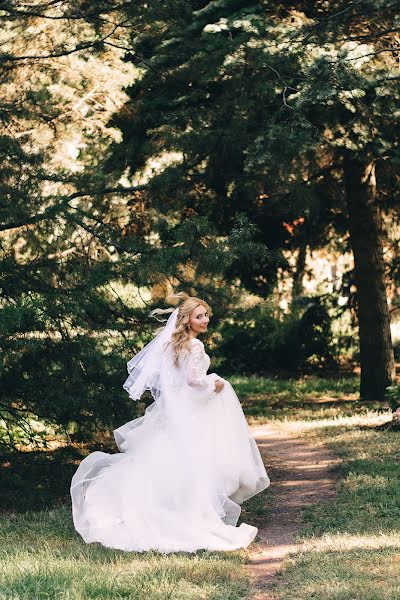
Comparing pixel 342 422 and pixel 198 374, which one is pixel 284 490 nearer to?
pixel 198 374

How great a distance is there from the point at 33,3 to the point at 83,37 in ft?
3.03

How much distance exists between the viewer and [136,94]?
521 inches

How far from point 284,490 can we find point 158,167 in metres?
4.79

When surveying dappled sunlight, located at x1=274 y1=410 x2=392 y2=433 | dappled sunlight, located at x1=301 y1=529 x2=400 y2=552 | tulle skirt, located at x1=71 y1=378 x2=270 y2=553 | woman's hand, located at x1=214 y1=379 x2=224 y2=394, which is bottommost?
dappled sunlight, located at x1=274 y1=410 x2=392 y2=433

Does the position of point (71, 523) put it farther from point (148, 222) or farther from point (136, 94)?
point (136, 94)

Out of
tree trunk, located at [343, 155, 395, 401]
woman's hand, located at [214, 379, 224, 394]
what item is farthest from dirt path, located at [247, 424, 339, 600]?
tree trunk, located at [343, 155, 395, 401]

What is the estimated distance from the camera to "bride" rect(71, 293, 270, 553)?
6879mm

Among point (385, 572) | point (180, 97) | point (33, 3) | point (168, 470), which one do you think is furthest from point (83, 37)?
point (385, 572)

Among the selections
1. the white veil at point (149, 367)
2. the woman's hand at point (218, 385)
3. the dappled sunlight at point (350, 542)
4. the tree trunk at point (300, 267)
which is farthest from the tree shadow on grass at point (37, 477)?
the tree trunk at point (300, 267)

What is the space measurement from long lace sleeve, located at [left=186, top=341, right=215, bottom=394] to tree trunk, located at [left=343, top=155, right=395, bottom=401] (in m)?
7.47

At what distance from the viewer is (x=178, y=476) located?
280 inches

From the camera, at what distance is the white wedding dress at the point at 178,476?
6836 millimetres

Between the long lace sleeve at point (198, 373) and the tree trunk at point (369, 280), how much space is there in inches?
294

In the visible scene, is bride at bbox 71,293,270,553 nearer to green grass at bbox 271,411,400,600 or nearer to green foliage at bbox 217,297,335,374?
green grass at bbox 271,411,400,600
